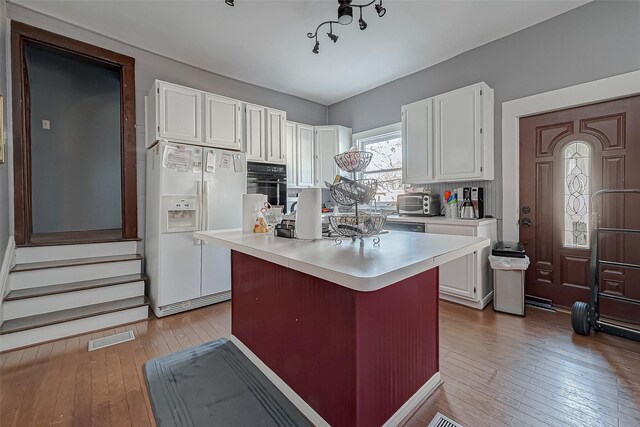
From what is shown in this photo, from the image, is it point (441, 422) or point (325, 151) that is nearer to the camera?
point (441, 422)

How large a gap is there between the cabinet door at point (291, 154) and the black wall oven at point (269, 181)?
1.36 ft

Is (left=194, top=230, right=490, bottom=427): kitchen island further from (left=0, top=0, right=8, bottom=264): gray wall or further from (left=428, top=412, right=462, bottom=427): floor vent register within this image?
(left=0, top=0, right=8, bottom=264): gray wall

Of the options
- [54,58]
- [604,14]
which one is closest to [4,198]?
[54,58]

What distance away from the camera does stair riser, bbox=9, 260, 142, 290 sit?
237 cm

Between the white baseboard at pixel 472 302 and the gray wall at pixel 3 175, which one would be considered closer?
the gray wall at pixel 3 175

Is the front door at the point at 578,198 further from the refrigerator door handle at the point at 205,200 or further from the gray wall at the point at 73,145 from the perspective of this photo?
the gray wall at the point at 73,145

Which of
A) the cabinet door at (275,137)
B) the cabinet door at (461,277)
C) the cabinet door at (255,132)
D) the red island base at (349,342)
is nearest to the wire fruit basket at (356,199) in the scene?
the red island base at (349,342)

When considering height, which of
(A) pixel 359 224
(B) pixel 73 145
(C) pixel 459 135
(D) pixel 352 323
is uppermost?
(B) pixel 73 145

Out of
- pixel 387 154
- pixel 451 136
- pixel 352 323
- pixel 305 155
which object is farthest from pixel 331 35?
pixel 352 323

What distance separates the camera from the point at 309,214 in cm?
148

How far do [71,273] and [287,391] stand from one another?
244 centimetres

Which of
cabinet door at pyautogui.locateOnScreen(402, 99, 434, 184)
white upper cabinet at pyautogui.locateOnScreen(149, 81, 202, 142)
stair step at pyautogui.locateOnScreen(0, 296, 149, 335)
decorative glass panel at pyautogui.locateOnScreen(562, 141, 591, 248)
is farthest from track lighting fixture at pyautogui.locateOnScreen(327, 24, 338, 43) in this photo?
stair step at pyautogui.locateOnScreen(0, 296, 149, 335)

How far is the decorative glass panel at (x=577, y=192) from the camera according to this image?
2557 mm

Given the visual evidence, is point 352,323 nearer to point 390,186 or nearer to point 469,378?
point 469,378
